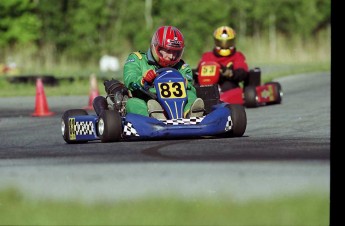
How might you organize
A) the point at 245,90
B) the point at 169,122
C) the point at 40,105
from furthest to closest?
the point at 245,90 → the point at 40,105 → the point at 169,122

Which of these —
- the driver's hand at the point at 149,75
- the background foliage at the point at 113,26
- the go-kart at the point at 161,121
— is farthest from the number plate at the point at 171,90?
the background foliage at the point at 113,26

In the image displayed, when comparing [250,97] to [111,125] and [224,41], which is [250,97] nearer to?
[224,41]

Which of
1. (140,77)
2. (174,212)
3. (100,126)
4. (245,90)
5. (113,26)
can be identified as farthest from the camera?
(113,26)

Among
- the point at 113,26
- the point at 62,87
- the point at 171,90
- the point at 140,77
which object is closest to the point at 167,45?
the point at 140,77

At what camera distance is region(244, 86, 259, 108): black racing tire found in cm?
1859

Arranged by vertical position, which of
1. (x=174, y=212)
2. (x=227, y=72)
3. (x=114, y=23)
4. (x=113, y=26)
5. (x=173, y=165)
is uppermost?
(x=114, y=23)

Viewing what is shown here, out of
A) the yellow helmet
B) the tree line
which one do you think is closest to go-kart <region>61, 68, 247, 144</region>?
the yellow helmet

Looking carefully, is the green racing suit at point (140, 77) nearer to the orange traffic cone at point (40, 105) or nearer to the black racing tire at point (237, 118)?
the black racing tire at point (237, 118)

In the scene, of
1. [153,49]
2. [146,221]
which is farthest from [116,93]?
[146,221]

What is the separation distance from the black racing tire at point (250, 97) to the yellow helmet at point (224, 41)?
0.87 meters

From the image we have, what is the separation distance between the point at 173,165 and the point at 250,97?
9.42 m

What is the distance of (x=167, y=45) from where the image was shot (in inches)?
496

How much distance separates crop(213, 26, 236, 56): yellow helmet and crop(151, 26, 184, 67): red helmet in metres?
6.28

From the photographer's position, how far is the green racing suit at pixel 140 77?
1212 cm
